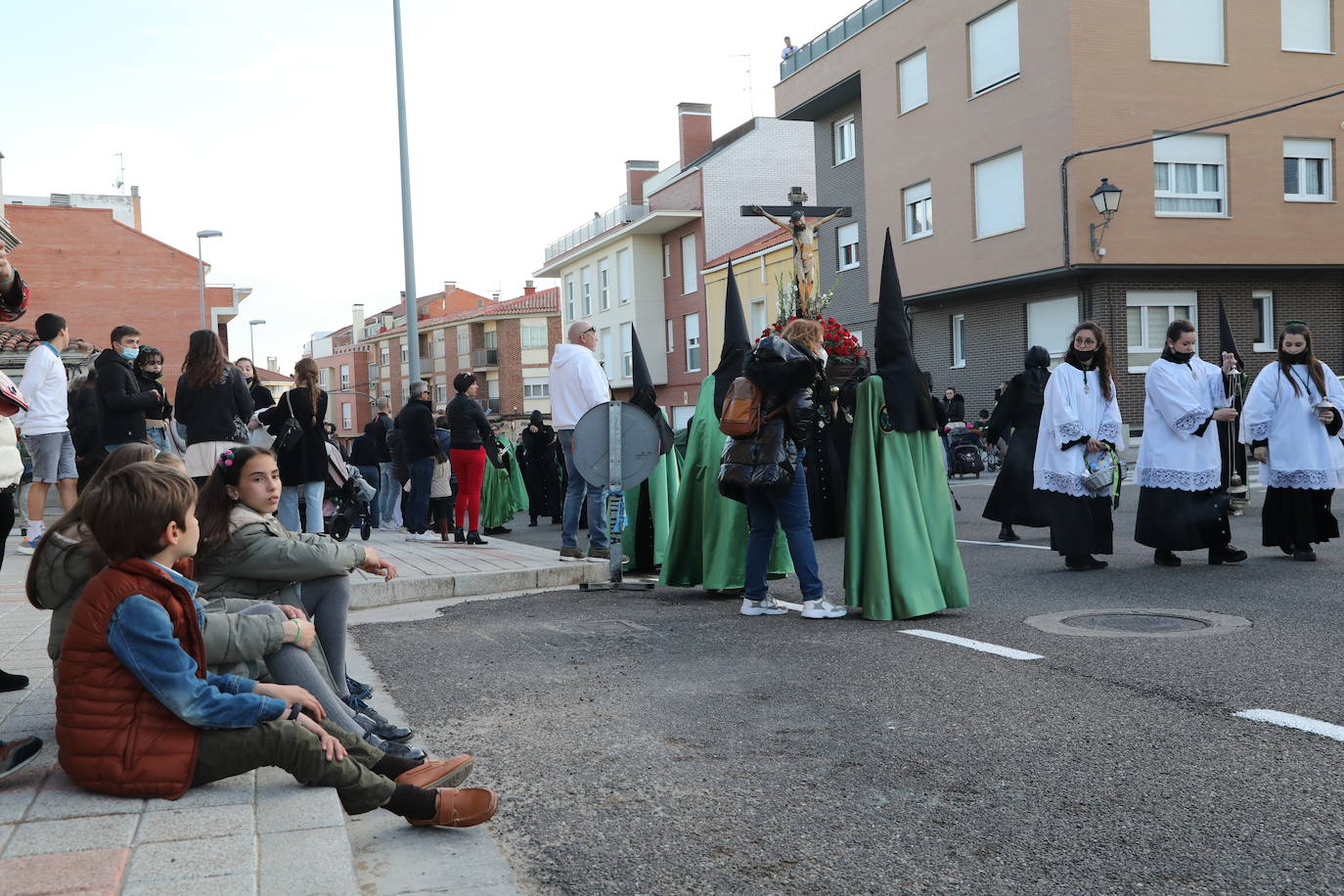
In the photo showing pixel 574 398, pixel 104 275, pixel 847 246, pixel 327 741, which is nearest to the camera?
pixel 327 741

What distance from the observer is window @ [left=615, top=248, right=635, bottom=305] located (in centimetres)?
5212

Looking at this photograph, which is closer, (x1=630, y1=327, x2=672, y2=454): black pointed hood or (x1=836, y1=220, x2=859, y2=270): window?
(x1=630, y1=327, x2=672, y2=454): black pointed hood

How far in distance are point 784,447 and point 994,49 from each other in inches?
888

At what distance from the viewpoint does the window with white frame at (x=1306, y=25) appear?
26922 millimetres

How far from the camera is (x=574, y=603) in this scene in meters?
8.76

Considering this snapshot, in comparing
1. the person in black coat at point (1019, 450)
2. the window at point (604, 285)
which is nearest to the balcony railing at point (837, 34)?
the window at point (604, 285)

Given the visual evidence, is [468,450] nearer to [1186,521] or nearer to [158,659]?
[1186,521]

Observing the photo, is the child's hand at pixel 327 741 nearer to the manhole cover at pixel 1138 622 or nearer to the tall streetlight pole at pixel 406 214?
the manhole cover at pixel 1138 622

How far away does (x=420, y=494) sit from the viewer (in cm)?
1479

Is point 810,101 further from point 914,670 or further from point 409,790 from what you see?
point 409,790

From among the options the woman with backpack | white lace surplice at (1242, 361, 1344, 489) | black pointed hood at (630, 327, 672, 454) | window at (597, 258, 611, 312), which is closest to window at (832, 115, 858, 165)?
window at (597, 258, 611, 312)

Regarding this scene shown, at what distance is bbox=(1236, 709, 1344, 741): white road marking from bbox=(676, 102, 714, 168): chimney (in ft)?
161

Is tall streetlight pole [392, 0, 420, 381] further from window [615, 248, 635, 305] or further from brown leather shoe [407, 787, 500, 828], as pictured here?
window [615, 248, 635, 305]

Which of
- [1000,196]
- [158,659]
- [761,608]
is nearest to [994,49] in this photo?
[1000,196]
